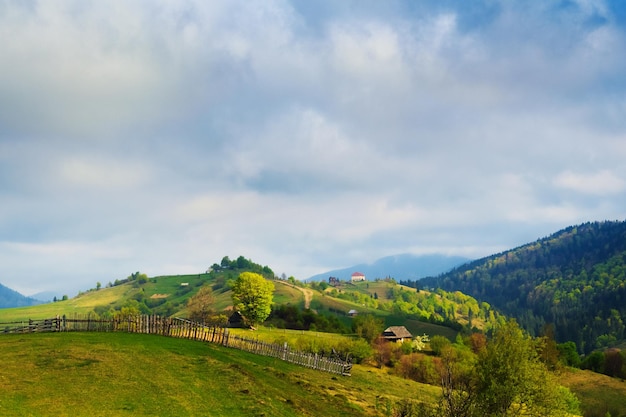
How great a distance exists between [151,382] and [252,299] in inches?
3383

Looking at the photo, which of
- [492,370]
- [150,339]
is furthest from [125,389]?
[492,370]

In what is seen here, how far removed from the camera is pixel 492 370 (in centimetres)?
4319

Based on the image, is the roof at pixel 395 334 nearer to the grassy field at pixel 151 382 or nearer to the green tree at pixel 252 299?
the green tree at pixel 252 299

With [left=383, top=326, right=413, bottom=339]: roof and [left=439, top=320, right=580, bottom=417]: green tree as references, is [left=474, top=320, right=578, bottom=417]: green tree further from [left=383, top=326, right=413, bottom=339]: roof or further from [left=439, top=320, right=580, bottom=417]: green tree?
[left=383, top=326, right=413, bottom=339]: roof

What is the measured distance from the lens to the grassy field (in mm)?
26969

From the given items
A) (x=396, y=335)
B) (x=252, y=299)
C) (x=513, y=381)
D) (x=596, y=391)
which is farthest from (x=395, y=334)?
(x=513, y=381)

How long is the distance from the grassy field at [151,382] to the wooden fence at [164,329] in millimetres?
4294

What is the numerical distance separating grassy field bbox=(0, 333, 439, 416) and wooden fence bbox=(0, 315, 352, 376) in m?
4.29

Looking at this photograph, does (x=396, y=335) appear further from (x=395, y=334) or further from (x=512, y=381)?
(x=512, y=381)

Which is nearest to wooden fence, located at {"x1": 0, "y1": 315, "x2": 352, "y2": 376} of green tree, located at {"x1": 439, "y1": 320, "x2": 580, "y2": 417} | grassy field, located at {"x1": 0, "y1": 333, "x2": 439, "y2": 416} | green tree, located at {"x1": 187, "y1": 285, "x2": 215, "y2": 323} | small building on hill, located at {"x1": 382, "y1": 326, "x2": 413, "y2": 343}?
grassy field, located at {"x1": 0, "y1": 333, "x2": 439, "y2": 416}

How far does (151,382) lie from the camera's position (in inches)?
1258

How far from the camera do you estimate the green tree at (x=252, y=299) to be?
116500 mm

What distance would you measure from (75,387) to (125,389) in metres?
3.07

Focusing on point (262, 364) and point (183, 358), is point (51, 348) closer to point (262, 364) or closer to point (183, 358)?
point (183, 358)
